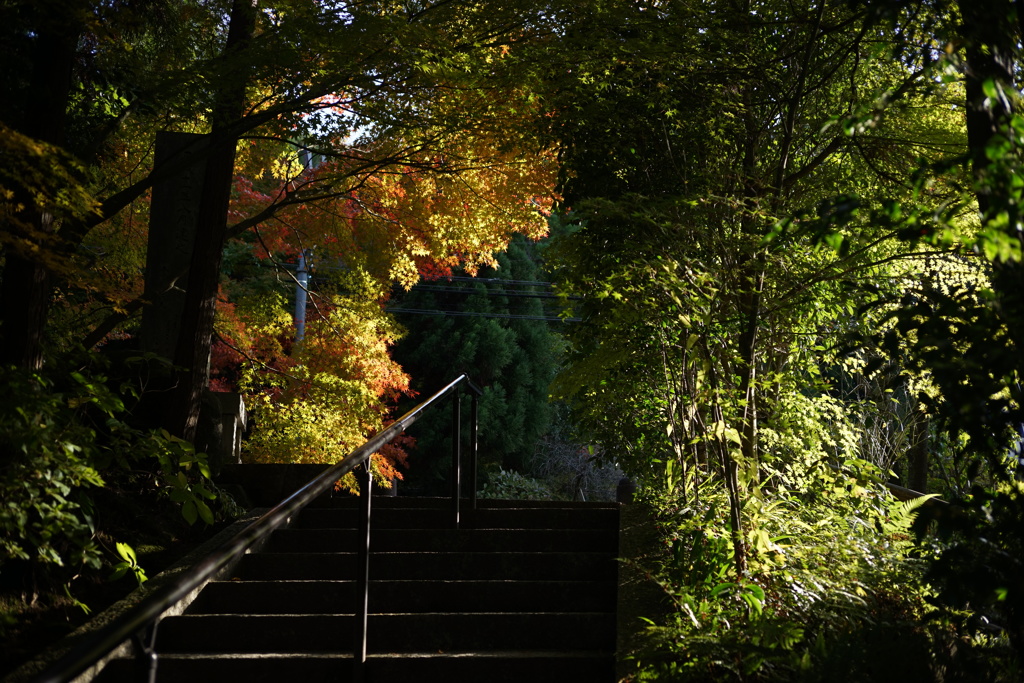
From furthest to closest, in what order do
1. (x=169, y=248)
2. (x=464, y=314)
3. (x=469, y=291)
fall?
(x=469, y=291), (x=464, y=314), (x=169, y=248)

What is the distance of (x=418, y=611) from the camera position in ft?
13.6

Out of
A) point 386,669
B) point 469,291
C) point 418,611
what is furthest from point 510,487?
point 386,669

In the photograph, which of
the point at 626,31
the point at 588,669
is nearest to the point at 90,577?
the point at 588,669

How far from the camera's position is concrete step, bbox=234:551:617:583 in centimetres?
446

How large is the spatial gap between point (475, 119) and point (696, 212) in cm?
409

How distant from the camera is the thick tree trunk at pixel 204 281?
736 centimetres

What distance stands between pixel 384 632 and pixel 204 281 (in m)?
4.93

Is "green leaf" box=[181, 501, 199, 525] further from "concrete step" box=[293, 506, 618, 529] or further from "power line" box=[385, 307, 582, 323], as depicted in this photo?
"power line" box=[385, 307, 582, 323]

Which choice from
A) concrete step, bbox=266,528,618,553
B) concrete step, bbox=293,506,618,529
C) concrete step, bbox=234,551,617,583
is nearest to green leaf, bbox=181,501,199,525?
concrete step, bbox=234,551,617,583

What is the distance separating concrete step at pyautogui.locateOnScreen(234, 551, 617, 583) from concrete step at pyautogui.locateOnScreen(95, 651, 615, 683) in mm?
956

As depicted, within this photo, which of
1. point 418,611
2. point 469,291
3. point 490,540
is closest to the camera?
Answer: point 418,611

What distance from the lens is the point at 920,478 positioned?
39.7ft

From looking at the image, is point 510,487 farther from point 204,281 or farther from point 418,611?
point 418,611

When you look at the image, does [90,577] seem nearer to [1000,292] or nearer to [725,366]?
[725,366]
